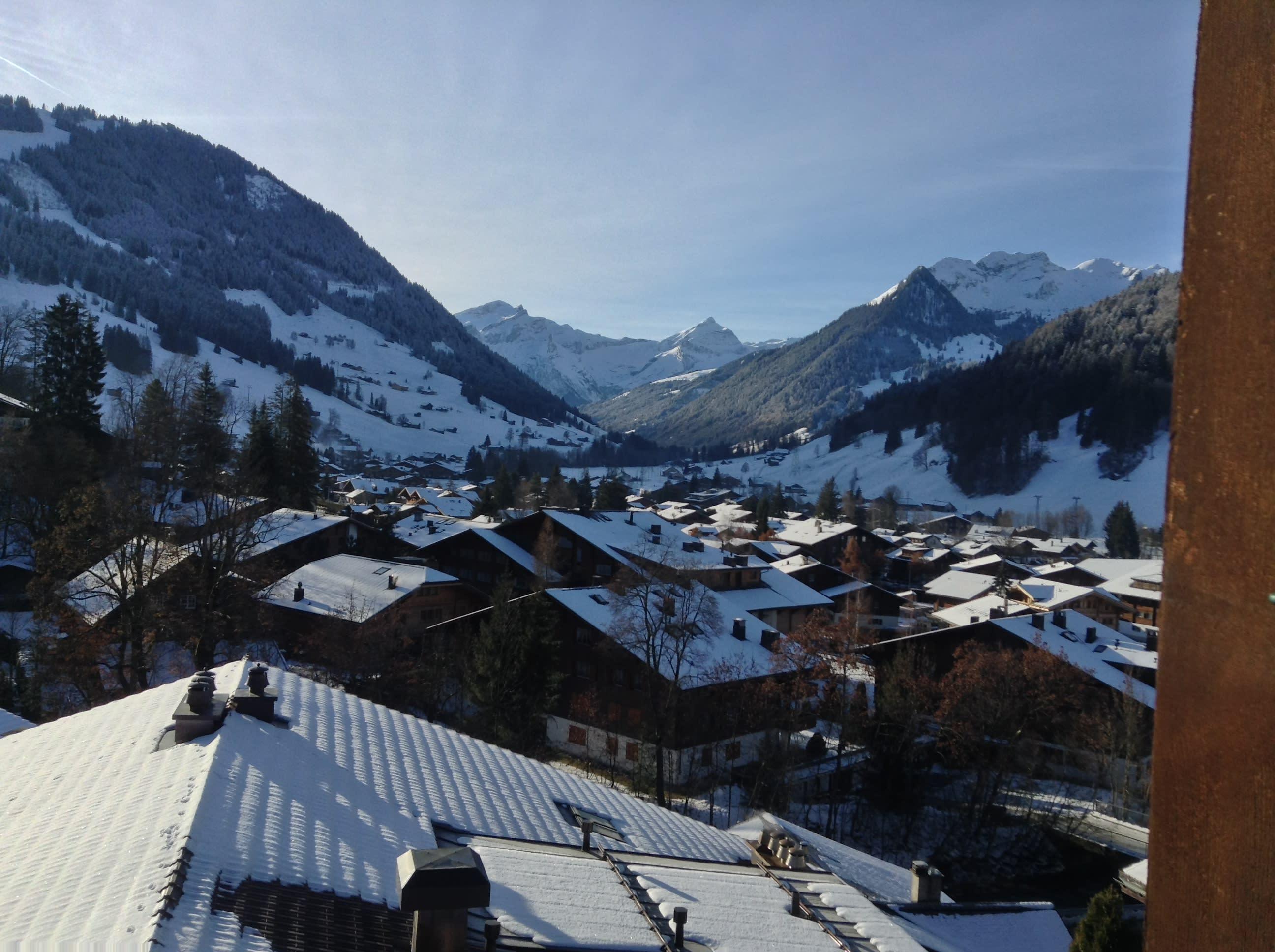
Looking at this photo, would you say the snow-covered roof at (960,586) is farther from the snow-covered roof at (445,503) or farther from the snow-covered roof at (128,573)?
the snow-covered roof at (128,573)

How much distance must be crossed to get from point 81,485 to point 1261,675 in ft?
107

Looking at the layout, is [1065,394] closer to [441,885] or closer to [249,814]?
[249,814]

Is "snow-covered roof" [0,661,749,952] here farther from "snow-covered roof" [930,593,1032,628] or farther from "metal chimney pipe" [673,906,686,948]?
"snow-covered roof" [930,593,1032,628]

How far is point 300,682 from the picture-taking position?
12055 mm

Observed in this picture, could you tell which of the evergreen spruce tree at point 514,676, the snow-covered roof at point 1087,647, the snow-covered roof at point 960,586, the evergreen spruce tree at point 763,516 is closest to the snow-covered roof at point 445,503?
the evergreen spruce tree at point 763,516

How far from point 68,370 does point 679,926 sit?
43.0 meters

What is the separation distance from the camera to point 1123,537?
8688 cm

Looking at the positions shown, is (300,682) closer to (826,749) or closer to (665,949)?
(665,949)

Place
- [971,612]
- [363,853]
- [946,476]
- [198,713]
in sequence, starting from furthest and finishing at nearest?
[946,476] → [971,612] → [198,713] → [363,853]

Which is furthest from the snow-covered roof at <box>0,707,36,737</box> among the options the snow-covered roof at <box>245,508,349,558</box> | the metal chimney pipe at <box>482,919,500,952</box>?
the snow-covered roof at <box>245,508,349,558</box>

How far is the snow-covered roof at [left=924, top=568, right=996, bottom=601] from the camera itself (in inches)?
2253

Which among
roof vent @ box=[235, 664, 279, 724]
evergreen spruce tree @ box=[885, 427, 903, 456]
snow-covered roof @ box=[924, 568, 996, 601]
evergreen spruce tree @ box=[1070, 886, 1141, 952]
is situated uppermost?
evergreen spruce tree @ box=[885, 427, 903, 456]

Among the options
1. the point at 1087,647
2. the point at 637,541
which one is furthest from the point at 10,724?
the point at 1087,647

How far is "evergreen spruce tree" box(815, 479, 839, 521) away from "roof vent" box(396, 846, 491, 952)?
9133 cm
